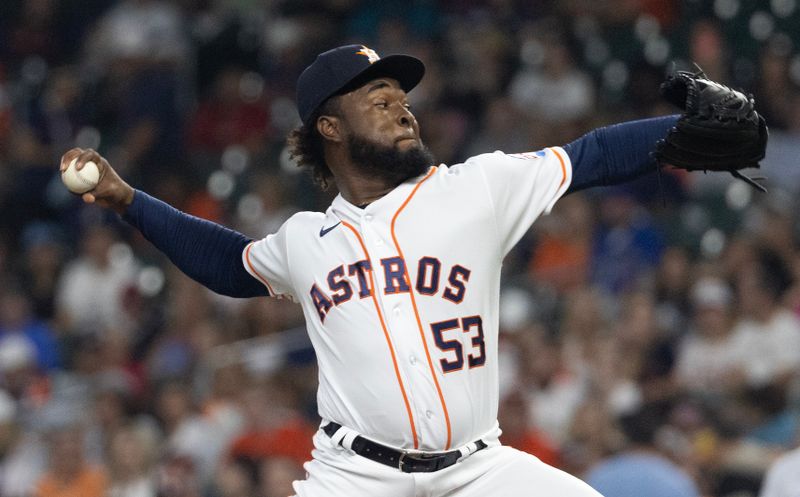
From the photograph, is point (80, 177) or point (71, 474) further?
point (71, 474)

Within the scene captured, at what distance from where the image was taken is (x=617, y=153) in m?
3.87

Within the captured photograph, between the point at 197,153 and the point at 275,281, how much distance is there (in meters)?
6.72

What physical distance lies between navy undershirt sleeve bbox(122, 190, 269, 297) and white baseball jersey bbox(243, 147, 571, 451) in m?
0.29

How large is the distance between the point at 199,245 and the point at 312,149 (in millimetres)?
447

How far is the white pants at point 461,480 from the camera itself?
3.73m

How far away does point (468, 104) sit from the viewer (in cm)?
982

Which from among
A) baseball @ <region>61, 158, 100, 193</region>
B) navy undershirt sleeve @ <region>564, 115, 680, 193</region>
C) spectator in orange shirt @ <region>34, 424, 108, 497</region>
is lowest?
spectator in orange shirt @ <region>34, 424, 108, 497</region>

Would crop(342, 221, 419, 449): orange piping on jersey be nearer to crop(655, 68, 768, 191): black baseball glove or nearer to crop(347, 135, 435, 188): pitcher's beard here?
crop(347, 135, 435, 188): pitcher's beard

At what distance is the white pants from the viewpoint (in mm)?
→ 3729

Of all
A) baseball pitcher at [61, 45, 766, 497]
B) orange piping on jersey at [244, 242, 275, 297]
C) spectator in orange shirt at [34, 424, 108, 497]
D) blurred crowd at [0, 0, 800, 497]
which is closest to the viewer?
baseball pitcher at [61, 45, 766, 497]

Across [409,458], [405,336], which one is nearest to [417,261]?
[405,336]

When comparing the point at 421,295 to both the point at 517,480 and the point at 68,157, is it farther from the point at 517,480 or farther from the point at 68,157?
the point at 68,157

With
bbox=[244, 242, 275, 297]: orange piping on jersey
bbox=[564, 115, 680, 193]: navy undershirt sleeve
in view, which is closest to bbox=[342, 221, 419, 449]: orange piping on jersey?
bbox=[244, 242, 275, 297]: orange piping on jersey

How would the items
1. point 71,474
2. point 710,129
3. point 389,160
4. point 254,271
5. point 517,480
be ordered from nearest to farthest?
point 710,129 < point 517,480 < point 389,160 < point 254,271 < point 71,474
